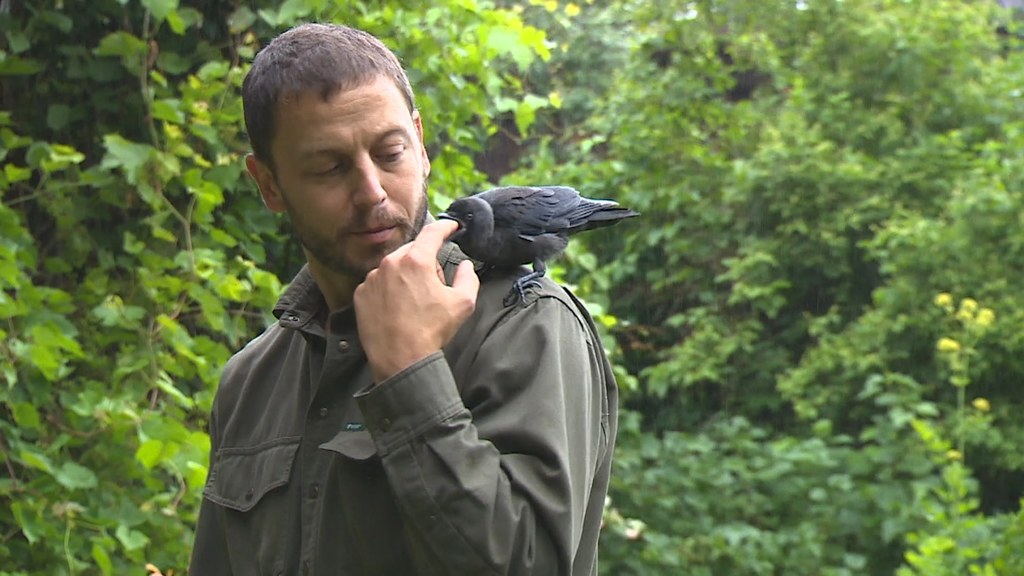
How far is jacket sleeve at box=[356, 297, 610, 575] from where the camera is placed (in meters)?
1.29

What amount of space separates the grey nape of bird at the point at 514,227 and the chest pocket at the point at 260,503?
0.34 m

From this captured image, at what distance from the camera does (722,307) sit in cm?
703

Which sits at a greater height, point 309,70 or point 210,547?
point 309,70

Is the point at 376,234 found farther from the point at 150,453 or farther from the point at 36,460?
the point at 36,460

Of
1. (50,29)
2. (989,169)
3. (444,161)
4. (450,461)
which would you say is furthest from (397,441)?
(989,169)

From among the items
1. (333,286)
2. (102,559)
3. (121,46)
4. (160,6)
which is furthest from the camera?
(121,46)

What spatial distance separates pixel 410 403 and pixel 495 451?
10 centimetres

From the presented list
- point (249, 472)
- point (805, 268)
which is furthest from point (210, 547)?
point (805, 268)

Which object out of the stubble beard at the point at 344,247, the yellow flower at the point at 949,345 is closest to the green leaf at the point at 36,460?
the stubble beard at the point at 344,247

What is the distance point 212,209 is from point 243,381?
2.11m

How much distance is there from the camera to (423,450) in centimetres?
132

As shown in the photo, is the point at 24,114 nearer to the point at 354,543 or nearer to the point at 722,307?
the point at 354,543

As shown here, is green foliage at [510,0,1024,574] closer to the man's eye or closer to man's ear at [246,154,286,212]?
man's ear at [246,154,286,212]

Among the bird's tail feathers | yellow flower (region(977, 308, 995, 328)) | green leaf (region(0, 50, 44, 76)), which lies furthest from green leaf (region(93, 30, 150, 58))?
yellow flower (region(977, 308, 995, 328))
